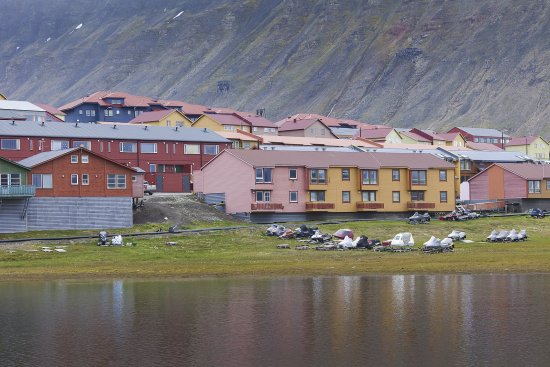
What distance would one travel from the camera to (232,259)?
74.8m

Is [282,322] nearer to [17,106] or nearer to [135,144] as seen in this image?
[135,144]

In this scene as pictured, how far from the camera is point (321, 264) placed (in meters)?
71.0

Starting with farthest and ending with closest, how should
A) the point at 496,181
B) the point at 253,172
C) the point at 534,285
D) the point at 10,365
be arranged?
the point at 496,181 → the point at 253,172 → the point at 534,285 → the point at 10,365

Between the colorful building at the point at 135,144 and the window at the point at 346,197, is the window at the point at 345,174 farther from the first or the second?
the colorful building at the point at 135,144

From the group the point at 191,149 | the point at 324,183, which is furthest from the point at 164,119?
the point at 324,183

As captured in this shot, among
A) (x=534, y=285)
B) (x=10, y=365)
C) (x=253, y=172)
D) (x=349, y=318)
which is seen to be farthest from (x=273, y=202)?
(x=10, y=365)

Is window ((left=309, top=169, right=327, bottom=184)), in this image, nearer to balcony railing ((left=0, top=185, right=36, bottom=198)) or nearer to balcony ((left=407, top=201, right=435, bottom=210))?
balcony ((left=407, top=201, right=435, bottom=210))

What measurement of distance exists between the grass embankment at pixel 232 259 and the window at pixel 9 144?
3164cm

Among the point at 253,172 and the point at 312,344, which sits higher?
the point at 253,172

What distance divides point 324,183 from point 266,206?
29.0 ft

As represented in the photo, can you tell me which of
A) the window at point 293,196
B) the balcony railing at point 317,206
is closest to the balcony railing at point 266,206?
the window at point 293,196

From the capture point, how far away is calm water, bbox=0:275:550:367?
40.2 metres

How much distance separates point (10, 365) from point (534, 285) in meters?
35.6

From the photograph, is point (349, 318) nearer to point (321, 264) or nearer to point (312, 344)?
point (312, 344)
